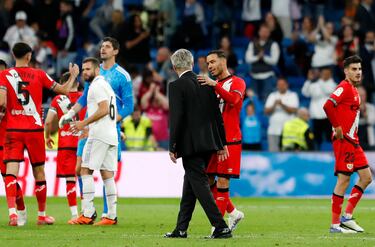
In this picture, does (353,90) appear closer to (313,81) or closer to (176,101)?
(176,101)

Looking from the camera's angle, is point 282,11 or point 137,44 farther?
point 282,11

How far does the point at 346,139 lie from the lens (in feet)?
50.4

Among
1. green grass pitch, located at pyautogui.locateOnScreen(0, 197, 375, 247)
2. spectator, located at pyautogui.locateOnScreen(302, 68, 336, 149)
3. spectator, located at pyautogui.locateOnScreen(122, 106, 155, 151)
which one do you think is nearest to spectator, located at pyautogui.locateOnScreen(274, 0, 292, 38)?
spectator, located at pyautogui.locateOnScreen(302, 68, 336, 149)

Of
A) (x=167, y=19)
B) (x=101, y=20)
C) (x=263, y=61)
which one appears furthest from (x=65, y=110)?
(x=101, y=20)

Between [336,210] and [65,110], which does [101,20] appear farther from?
[336,210]

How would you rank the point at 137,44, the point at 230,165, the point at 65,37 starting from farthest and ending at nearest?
the point at 65,37
the point at 137,44
the point at 230,165

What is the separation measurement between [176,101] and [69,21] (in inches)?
684

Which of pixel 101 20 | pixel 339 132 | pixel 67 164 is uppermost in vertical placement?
pixel 101 20

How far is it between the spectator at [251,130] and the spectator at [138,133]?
8.09 ft

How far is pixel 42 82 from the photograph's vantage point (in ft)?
52.9

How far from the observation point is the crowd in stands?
89.3ft

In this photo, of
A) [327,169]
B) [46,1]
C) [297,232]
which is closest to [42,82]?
[297,232]

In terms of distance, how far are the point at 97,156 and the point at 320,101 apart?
1274cm

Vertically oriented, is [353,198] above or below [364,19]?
below
